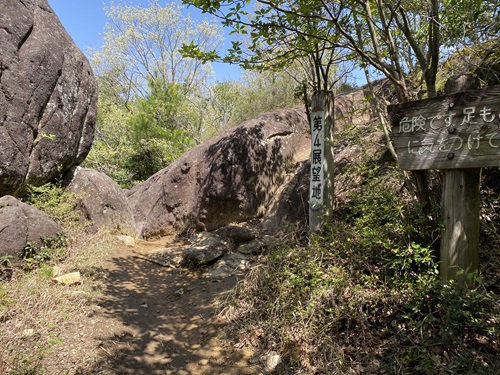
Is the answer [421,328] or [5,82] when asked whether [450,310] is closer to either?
[421,328]

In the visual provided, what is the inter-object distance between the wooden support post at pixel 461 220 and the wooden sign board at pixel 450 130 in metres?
0.19

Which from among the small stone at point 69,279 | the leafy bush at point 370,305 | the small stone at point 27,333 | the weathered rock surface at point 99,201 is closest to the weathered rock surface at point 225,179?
the weathered rock surface at point 99,201

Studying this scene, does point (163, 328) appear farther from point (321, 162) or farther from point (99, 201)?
point (99, 201)

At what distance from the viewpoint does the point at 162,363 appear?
3.21m

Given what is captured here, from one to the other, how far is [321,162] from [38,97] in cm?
560

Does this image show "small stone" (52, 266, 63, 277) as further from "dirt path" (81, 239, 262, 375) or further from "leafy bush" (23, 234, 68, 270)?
"dirt path" (81, 239, 262, 375)

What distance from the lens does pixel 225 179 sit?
297 inches

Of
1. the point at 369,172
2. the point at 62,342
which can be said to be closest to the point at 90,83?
the point at 62,342

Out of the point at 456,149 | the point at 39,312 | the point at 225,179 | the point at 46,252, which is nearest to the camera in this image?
the point at 456,149

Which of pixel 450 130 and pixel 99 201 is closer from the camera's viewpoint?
pixel 450 130

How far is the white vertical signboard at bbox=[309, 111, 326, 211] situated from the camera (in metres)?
4.39

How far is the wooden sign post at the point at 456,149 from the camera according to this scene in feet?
8.00

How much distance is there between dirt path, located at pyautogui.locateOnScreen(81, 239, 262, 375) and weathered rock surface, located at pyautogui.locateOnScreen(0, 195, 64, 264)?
4.04ft

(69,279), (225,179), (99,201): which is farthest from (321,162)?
(99,201)
